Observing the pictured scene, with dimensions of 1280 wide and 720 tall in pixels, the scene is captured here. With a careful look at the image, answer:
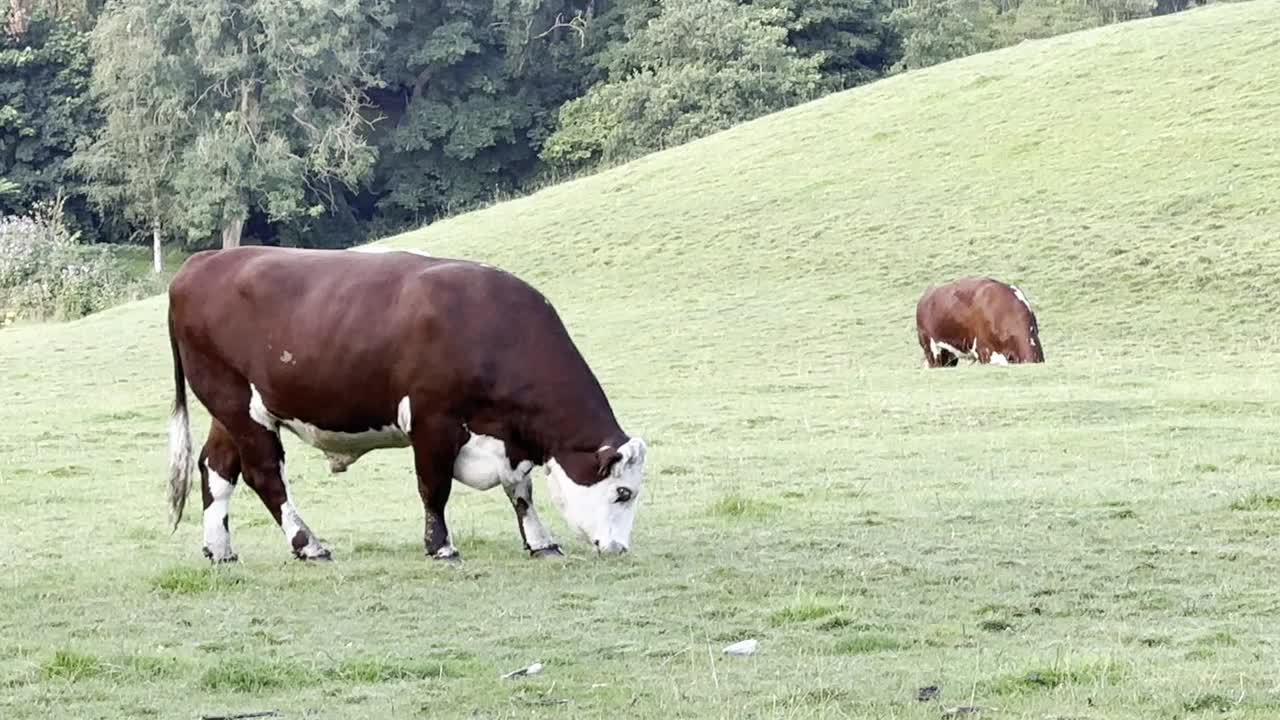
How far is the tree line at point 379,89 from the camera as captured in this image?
188 ft

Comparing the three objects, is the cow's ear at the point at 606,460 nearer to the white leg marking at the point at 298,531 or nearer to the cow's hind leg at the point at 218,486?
the white leg marking at the point at 298,531

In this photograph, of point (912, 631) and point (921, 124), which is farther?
point (921, 124)

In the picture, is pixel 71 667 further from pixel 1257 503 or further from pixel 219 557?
pixel 1257 503

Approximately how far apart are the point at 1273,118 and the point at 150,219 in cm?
3657

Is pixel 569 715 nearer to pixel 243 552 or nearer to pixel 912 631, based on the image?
pixel 912 631

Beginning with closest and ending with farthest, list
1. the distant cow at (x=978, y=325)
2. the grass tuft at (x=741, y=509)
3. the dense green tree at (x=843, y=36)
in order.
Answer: the grass tuft at (x=741, y=509)
the distant cow at (x=978, y=325)
the dense green tree at (x=843, y=36)

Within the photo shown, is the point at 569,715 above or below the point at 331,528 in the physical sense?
above

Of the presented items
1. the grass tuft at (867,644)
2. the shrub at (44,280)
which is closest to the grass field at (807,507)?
the grass tuft at (867,644)

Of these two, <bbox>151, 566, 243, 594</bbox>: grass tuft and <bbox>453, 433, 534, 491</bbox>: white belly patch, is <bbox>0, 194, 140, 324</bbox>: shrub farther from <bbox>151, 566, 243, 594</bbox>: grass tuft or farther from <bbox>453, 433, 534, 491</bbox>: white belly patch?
<bbox>151, 566, 243, 594</bbox>: grass tuft

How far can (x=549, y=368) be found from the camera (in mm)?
9859

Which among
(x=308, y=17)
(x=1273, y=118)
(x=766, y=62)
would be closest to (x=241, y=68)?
(x=308, y=17)

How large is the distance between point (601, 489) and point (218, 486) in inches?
86.4

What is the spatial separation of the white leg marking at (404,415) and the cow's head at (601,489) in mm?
774

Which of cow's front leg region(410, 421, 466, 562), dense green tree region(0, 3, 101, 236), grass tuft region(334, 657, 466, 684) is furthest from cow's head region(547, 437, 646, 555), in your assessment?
dense green tree region(0, 3, 101, 236)
